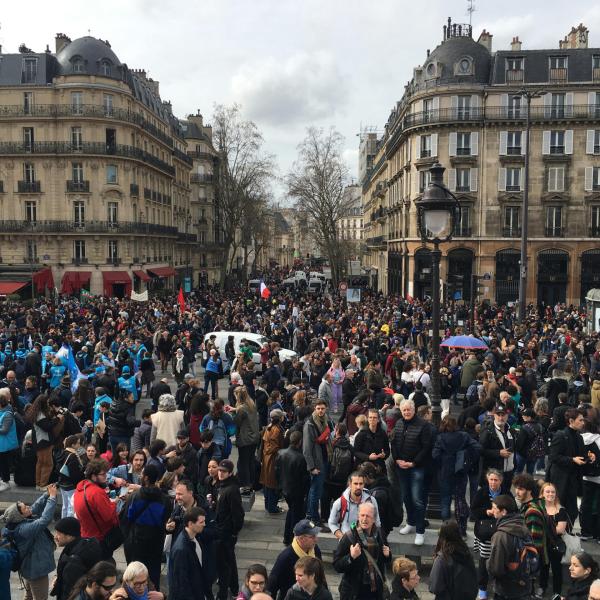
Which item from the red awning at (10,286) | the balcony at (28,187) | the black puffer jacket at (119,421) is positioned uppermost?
the balcony at (28,187)

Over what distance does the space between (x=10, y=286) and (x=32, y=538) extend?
3652cm

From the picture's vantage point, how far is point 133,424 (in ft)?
31.3

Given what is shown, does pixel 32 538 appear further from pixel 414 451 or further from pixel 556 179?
pixel 556 179

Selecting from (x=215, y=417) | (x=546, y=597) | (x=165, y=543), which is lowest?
(x=546, y=597)

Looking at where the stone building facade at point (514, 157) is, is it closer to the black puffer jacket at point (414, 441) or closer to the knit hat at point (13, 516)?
the black puffer jacket at point (414, 441)

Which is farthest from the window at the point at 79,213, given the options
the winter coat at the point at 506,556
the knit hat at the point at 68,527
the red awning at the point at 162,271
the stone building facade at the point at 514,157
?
the winter coat at the point at 506,556

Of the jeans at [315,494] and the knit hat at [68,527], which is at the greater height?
the knit hat at [68,527]

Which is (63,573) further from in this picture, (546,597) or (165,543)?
(546,597)

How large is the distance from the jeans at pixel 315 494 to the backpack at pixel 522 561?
300 centimetres

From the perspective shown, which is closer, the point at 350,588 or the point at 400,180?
the point at 350,588

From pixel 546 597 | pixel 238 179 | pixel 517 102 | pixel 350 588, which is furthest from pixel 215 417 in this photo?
pixel 238 179

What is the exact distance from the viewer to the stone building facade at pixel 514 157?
135 ft

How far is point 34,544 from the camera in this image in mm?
5871

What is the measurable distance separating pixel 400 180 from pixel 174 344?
3493 cm
